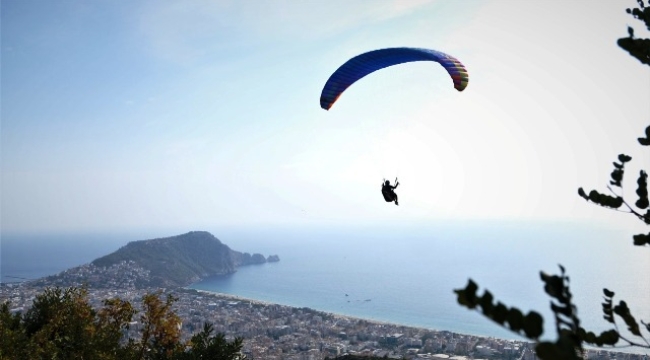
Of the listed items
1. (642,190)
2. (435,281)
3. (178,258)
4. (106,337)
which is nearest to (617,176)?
(642,190)

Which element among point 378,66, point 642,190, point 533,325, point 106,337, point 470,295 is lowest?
point 106,337

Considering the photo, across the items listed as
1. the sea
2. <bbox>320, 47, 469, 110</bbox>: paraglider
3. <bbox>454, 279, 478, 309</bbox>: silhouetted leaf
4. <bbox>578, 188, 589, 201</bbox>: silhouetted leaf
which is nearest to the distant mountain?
the sea

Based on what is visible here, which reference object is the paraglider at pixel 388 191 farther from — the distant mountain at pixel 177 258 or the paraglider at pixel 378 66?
the distant mountain at pixel 177 258

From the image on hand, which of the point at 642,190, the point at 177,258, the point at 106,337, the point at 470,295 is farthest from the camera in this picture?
the point at 177,258

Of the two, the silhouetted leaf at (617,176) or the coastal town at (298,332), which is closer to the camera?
the silhouetted leaf at (617,176)

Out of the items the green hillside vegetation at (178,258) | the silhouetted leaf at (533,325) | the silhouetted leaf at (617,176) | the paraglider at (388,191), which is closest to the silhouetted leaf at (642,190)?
the silhouetted leaf at (617,176)

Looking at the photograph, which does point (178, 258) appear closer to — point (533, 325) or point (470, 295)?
point (470, 295)

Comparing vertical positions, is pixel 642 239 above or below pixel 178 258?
above
